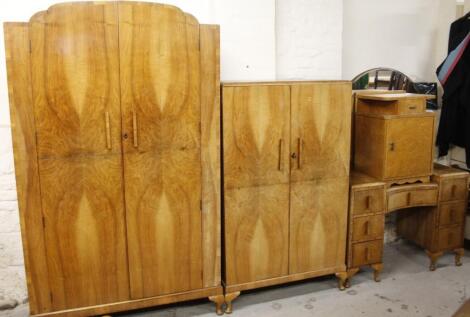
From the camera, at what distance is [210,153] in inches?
118

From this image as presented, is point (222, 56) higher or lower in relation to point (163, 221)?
higher

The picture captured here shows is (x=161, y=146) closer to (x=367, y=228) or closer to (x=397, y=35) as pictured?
(x=367, y=228)

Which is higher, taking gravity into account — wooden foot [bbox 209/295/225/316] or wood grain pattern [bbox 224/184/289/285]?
wood grain pattern [bbox 224/184/289/285]

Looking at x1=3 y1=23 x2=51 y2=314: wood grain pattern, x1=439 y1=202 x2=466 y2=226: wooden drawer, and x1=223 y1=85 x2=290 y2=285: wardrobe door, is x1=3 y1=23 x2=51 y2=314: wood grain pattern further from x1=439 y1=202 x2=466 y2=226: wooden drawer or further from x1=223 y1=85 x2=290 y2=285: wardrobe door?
x1=439 y1=202 x2=466 y2=226: wooden drawer

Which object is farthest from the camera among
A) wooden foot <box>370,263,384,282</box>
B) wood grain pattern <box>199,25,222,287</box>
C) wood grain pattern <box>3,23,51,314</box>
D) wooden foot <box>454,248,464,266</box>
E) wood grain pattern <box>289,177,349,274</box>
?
wooden foot <box>454,248,464,266</box>

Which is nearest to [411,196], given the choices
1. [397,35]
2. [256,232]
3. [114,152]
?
[256,232]

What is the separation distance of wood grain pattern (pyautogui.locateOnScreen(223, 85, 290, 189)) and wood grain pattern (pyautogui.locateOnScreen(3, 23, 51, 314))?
1.14m

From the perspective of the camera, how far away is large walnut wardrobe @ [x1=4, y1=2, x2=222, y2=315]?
2639 mm

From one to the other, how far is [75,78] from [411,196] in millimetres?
2609

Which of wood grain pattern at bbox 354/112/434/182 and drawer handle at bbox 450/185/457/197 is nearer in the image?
wood grain pattern at bbox 354/112/434/182

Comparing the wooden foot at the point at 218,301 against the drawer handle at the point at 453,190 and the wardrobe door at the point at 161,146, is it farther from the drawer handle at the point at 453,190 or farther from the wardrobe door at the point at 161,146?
the drawer handle at the point at 453,190

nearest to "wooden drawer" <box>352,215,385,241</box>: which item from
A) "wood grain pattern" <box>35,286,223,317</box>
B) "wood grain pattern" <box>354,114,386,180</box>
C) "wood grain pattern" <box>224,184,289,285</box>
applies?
"wood grain pattern" <box>354,114,386,180</box>

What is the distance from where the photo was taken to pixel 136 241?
9.73 feet

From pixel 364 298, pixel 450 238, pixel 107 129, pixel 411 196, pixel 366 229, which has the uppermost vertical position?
pixel 107 129
